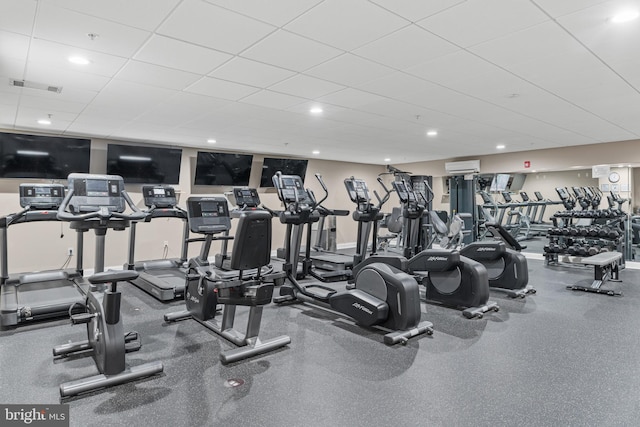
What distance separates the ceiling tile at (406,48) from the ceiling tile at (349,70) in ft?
0.34

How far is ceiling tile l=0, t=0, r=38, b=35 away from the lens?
7.42 ft

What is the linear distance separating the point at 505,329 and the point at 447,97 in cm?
252

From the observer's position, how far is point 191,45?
288 cm

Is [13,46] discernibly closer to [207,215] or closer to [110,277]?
[110,277]

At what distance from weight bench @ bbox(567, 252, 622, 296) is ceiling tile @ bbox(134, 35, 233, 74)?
5282 millimetres

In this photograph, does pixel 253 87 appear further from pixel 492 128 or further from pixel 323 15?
pixel 492 128

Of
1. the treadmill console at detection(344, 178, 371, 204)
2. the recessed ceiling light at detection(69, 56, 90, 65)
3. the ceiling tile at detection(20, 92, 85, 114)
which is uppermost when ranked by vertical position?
the recessed ceiling light at detection(69, 56, 90, 65)

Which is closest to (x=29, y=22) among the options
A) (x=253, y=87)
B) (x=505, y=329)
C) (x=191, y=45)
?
(x=191, y=45)

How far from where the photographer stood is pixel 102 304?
2.62 m

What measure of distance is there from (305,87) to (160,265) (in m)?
3.84

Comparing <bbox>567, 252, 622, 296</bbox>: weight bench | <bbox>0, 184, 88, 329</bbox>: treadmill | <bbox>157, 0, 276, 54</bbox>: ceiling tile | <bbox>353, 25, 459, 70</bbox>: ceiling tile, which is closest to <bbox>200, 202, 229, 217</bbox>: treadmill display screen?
<bbox>0, 184, 88, 329</bbox>: treadmill

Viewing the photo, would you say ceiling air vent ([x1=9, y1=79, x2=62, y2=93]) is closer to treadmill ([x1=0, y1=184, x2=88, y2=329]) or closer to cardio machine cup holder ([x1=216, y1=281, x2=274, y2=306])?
treadmill ([x1=0, y1=184, x2=88, y2=329])

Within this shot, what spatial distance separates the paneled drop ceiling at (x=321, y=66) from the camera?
2400 mm

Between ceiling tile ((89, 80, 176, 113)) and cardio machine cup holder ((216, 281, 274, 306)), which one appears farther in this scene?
ceiling tile ((89, 80, 176, 113))
